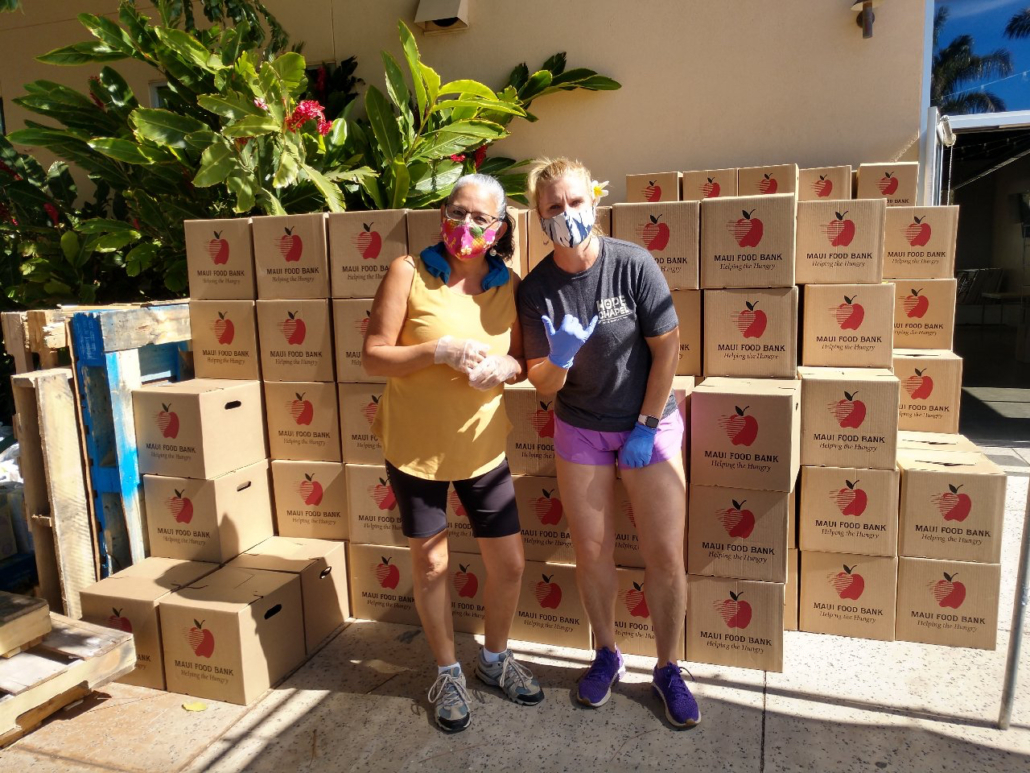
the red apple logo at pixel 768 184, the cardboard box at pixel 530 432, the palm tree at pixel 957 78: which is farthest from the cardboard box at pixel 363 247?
the palm tree at pixel 957 78

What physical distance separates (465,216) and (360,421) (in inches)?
49.1

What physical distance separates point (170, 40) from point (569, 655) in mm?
4035

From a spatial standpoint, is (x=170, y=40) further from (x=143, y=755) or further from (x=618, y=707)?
(x=618, y=707)

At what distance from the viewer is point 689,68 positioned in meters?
5.61

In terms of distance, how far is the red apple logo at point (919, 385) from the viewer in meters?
3.68

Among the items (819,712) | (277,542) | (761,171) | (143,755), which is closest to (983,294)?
(761,171)

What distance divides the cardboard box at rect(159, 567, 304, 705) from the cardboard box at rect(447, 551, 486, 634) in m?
0.66

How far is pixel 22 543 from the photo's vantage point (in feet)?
11.1

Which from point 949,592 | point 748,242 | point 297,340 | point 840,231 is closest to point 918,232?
point 840,231

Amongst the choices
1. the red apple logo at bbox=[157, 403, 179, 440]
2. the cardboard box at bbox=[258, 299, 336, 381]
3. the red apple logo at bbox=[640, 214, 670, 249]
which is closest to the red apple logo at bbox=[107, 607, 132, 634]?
the red apple logo at bbox=[157, 403, 179, 440]

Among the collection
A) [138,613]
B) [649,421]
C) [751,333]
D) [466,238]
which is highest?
[466,238]

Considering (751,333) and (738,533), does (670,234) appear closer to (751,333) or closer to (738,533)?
(751,333)

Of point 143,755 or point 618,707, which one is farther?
point 618,707

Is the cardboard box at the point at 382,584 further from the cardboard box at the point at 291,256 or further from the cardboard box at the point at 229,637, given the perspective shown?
the cardboard box at the point at 291,256
